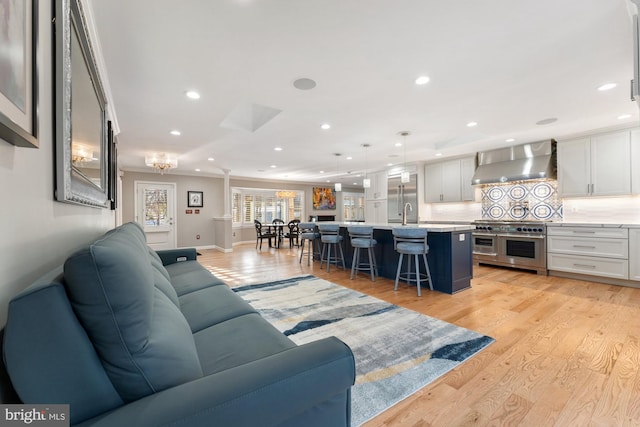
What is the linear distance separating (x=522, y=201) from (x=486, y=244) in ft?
3.85

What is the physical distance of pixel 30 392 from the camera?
56cm

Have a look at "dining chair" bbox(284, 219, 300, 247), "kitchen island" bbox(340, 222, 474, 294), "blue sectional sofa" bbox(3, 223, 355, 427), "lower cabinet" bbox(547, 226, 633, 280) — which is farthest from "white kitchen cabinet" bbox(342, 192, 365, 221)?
"blue sectional sofa" bbox(3, 223, 355, 427)

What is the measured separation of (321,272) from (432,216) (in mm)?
3547

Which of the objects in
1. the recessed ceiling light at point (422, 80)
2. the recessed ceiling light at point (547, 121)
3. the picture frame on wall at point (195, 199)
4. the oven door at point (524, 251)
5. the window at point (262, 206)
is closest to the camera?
the recessed ceiling light at point (422, 80)

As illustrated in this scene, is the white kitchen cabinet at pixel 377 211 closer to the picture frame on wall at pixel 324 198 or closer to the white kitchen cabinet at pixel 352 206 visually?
the picture frame on wall at pixel 324 198

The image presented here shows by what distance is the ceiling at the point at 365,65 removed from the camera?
5.67ft

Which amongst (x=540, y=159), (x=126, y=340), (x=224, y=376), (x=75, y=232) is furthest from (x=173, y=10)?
(x=540, y=159)

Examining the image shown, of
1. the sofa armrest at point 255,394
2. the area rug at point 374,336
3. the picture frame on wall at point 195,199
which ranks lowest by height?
the area rug at point 374,336

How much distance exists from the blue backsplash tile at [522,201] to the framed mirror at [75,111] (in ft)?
20.7

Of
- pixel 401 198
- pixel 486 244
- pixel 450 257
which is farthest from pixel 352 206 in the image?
pixel 450 257

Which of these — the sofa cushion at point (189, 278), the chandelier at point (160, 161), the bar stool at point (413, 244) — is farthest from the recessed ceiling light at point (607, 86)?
the chandelier at point (160, 161)

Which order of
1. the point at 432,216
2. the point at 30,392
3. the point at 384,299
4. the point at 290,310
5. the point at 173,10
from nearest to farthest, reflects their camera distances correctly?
the point at 30,392 < the point at 173,10 < the point at 290,310 < the point at 384,299 < the point at 432,216

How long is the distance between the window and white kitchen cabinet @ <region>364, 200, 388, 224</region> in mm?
3077

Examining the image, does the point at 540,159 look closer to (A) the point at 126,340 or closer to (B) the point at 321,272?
(B) the point at 321,272
